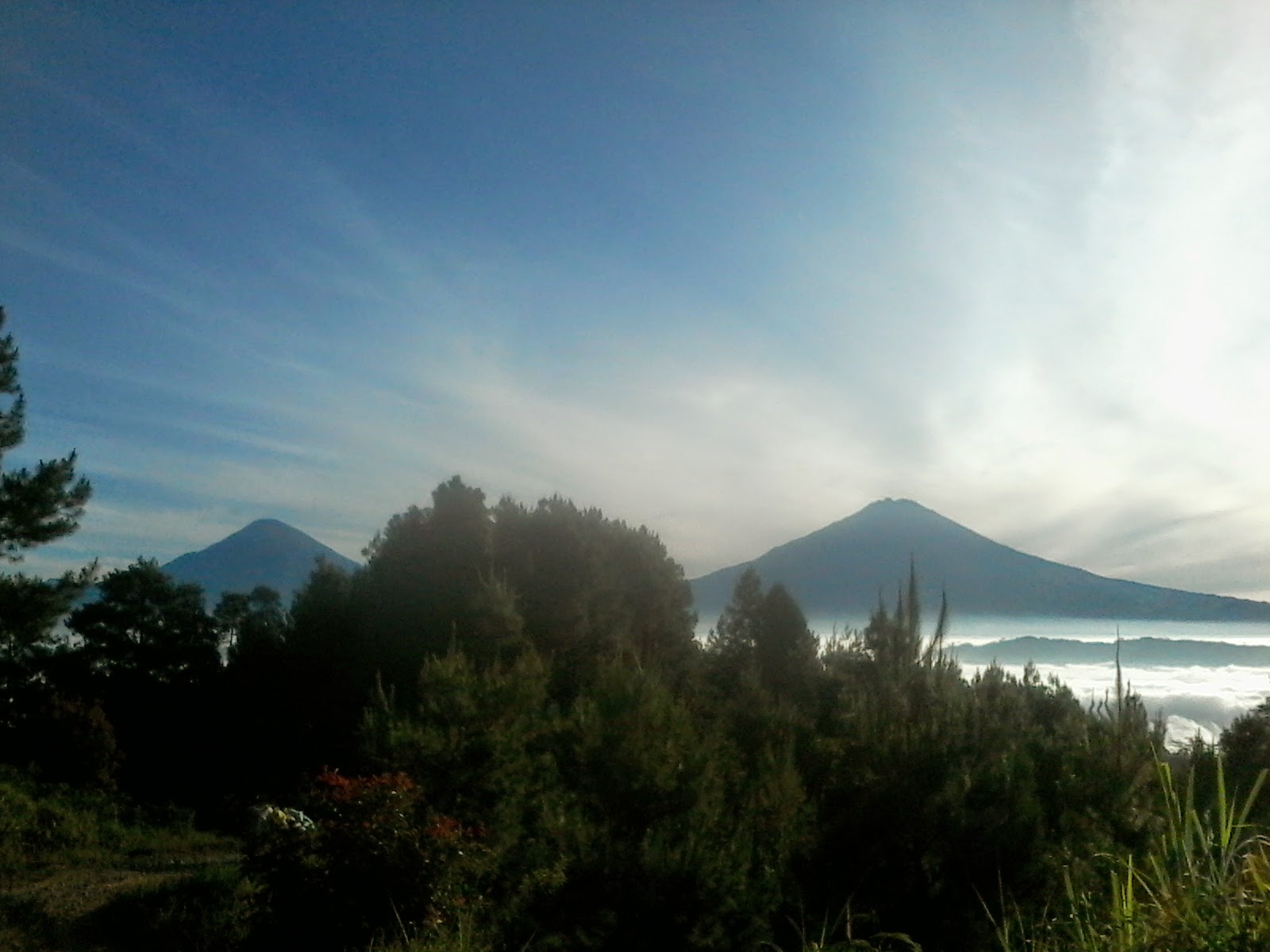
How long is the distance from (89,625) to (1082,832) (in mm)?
29170

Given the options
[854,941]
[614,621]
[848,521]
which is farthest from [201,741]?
[854,941]

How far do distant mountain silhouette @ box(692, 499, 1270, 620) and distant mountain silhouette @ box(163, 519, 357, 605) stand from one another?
15520 millimetres

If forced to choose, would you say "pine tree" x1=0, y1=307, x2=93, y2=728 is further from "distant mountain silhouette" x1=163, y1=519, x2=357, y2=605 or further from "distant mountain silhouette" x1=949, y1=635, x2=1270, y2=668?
"distant mountain silhouette" x1=949, y1=635, x2=1270, y2=668

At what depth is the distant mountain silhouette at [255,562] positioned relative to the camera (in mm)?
33759

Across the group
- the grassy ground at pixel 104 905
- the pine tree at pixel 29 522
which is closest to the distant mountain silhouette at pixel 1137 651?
the grassy ground at pixel 104 905

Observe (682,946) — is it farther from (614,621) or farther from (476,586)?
(614,621)

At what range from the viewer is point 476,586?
92.5 feet

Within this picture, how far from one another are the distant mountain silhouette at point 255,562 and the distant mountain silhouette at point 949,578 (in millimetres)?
15520

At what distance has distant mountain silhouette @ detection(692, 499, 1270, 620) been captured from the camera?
16.0 metres

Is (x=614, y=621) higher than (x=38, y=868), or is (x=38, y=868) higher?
(x=614, y=621)

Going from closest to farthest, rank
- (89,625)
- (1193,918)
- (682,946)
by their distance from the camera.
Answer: (1193,918)
(682,946)
(89,625)

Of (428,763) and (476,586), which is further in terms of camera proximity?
(476,586)

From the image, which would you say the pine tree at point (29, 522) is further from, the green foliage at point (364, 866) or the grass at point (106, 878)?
the green foliage at point (364, 866)

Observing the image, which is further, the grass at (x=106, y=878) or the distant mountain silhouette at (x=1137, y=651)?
the distant mountain silhouette at (x=1137, y=651)
